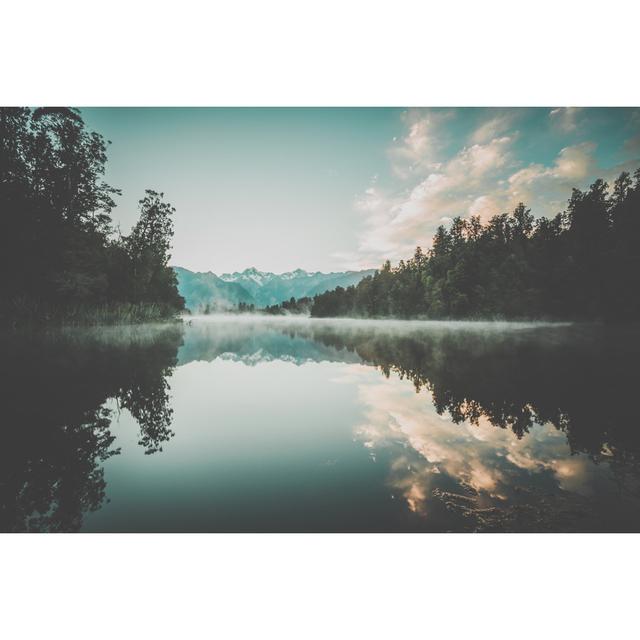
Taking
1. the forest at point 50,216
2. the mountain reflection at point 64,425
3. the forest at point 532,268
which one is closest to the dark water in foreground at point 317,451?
the mountain reflection at point 64,425

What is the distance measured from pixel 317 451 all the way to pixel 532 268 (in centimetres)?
3517

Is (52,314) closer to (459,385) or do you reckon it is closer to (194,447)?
(194,447)

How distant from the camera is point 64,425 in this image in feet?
14.7

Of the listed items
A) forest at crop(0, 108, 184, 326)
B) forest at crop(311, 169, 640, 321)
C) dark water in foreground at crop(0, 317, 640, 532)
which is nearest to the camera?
dark water in foreground at crop(0, 317, 640, 532)

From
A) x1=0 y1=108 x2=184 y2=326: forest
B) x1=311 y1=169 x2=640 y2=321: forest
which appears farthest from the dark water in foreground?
x1=311 y1=169 x2=640 y2=321: forest

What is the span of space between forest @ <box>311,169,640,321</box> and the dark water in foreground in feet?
42.0

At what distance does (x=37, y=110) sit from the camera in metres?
11.9

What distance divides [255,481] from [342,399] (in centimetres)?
331

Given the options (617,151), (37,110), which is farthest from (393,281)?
(37,110)

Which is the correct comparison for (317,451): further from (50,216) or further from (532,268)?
(532,268)

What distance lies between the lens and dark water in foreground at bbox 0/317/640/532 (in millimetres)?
2906

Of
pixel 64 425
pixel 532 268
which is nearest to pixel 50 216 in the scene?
pixel 64 425

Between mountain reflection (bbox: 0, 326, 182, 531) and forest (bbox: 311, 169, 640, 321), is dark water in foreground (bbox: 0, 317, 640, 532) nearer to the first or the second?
mountain reflection (bbox: 0, 326, 182, 531)

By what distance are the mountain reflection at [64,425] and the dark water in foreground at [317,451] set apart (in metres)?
0.02
